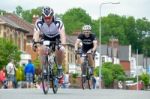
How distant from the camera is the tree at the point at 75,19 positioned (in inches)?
6673

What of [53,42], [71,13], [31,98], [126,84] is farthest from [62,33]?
[71,13]

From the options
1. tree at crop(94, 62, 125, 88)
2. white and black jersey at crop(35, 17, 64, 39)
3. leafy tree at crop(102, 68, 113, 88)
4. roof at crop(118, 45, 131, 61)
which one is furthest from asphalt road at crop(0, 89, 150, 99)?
roof at crop(118, 45, 131, 61)

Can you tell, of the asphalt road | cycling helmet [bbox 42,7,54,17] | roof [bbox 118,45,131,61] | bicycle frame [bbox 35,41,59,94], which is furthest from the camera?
roof [bbox 118,45,131,61]

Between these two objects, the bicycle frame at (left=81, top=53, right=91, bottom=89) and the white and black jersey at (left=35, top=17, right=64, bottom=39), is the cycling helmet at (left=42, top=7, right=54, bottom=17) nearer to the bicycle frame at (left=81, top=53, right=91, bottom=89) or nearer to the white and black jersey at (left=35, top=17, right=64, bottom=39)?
the white and black jersey at (left=35, top=17, right=64, bottom=39)

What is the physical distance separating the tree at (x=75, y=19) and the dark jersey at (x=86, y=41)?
476 ft

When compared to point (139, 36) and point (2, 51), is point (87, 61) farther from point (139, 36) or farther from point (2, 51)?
→ point (139, 36)

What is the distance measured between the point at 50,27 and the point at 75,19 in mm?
154527

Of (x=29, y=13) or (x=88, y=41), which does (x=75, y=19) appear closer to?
(x=29, y=13)

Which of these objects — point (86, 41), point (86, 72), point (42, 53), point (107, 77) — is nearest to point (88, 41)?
point (86, 41)

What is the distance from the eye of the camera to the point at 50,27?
1762cm

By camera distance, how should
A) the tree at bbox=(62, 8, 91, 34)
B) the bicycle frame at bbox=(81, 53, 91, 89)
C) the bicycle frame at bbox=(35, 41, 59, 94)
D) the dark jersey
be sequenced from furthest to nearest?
the tree at bbox=(62, 8, 91, 34)
the bicycle frame at bbox=(81, 53, 91, 89)
the dark jersey
the bicycle frame at bbox=(35, 41, 59, 94)

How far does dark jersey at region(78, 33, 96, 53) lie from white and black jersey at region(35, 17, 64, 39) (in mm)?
5341

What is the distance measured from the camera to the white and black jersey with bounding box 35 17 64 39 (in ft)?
57.8

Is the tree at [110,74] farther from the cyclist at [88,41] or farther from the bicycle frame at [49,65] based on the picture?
the bicycle frame at [49,65]
